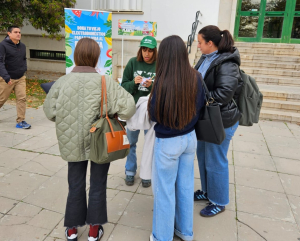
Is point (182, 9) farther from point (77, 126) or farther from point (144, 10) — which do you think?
point (77, 126)

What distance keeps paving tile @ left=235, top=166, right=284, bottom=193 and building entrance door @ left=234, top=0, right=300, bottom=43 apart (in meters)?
7.77

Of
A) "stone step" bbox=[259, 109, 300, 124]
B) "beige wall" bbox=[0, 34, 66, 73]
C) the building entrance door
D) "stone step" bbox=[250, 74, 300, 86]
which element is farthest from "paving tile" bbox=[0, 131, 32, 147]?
the building entrance door

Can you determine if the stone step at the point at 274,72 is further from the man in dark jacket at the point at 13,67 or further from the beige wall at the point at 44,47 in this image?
the beige wall at the point at 44,47

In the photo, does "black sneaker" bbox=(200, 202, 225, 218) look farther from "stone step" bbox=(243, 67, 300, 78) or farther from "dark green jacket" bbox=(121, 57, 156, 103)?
"stone step" bbox=(243, 67, 300, 78)

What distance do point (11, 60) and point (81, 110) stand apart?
12.9 ft

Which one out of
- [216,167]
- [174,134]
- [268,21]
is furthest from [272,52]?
[174,134]

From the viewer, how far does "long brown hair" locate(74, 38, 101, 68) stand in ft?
6.70

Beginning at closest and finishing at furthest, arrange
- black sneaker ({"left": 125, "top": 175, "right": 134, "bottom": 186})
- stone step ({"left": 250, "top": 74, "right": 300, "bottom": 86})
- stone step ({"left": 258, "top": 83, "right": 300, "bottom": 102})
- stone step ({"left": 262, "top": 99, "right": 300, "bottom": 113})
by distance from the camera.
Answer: black sneaker ({"left": 125, "top": 175, "right": 134, "bottom": 186}) < stone step ({"left": 262, "top": 99, "right": 300, "bottom": 113}) < stone step ({"left": 258, "top": 83, "right": 300, "bottom": 102}) < stone step ({"left": 250, "top": 74, "right": 300, "bottom": 86})

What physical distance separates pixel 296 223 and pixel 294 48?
8063mm

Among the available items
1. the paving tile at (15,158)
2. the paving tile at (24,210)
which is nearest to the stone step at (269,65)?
the paving tile at (15,158)

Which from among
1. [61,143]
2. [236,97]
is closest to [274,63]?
[236,97]

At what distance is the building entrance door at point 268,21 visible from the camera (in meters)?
9.94

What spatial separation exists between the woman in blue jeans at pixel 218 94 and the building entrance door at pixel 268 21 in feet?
28.6

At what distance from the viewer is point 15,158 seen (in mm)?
4125
